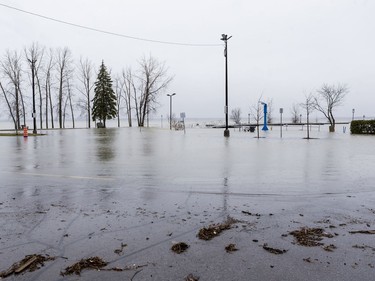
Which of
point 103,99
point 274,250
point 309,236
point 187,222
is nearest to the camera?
point 274,250

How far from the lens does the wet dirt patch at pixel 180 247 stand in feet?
12.5

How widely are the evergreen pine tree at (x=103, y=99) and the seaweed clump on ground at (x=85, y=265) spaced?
206ft

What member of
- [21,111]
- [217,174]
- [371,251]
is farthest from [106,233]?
[21,111]

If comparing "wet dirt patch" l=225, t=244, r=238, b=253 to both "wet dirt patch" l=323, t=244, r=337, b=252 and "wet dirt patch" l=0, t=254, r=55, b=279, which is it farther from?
"wet dirt patch" l=0, t=254, r=55, b=279

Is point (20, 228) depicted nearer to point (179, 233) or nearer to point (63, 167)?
point (179, 233)

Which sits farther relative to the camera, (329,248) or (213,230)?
(213,230)

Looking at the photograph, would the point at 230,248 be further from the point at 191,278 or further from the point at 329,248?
the point at 329,248

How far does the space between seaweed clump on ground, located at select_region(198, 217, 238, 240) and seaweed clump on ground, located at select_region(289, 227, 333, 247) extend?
90 centimetres

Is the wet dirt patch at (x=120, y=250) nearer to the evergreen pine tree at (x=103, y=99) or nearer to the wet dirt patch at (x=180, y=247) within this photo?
the wet dirt patch at (x=180, y=247)

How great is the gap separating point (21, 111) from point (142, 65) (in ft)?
83.2

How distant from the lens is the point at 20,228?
4.58 metres

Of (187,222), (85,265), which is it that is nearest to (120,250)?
(85,265)

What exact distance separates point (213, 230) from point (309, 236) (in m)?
1.28

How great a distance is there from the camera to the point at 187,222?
4.85m
